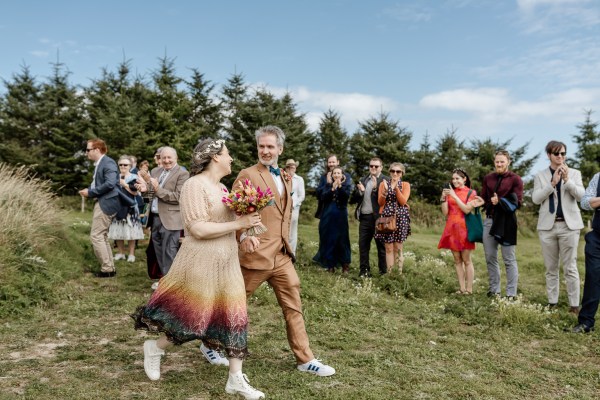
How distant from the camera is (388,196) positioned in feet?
31.8

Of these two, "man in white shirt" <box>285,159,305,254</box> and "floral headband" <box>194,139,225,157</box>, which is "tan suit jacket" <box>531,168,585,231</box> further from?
"floral headband" <box>194,139,225,157</box>

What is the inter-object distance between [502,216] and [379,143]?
21636mm

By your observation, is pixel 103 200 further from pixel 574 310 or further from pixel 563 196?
pixel 574 310

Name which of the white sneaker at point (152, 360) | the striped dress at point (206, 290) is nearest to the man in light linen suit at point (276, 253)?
the striped dress at point (206, 290)

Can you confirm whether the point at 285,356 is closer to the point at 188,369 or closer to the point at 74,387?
the point at 188,369

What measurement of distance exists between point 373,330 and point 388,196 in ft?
12.1

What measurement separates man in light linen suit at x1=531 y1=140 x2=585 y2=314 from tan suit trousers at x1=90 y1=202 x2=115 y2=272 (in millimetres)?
7326

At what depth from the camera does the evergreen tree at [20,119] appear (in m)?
28.8

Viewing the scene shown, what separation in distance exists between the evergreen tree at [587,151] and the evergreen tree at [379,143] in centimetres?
947

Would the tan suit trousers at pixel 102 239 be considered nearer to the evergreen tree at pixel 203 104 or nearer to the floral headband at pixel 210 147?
the floral headband at pixel 210 147

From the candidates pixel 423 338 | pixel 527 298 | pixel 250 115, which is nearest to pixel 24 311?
pixel 423 338

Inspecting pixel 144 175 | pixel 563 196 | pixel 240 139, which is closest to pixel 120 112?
pixel 240 139

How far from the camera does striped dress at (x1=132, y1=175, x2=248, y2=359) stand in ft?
14.2

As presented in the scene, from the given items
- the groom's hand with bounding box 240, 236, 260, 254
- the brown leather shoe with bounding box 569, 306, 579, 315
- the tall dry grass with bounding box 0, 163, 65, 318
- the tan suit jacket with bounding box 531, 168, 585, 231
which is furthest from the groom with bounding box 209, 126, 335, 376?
the brown leather shoe with bounding box 569, 306, 579, 315
